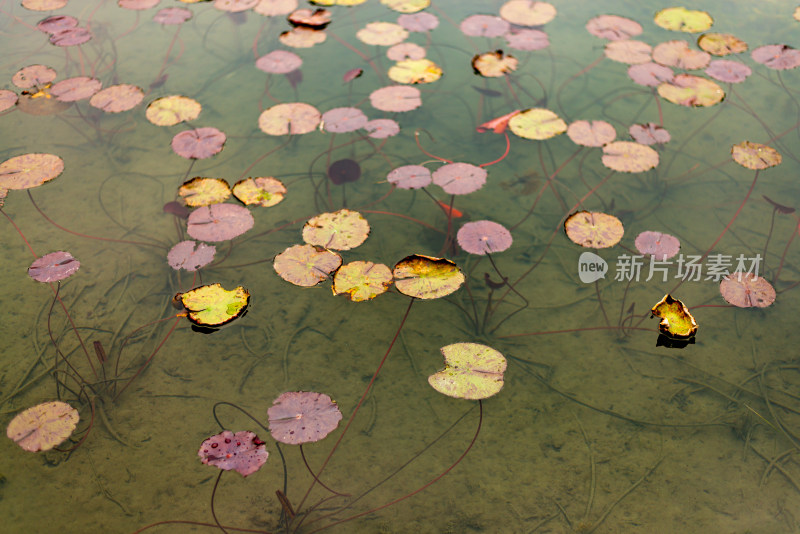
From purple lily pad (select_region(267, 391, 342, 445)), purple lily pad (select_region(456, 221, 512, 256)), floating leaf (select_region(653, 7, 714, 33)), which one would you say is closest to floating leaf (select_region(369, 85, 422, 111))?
→ purple lily pad (select_region(456, 221, 512, 256))

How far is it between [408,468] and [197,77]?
10.4 ft

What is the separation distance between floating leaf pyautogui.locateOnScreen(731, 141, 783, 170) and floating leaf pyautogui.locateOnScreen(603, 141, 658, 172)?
21.2 inches

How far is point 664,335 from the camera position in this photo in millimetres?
2670

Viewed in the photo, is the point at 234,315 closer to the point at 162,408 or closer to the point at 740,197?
the point at 162,408

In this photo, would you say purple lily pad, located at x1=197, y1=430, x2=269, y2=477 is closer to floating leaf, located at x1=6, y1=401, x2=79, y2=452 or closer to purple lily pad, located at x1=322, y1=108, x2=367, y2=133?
floating leaf, located at x1=6, y1=401, x2=79, y2=452

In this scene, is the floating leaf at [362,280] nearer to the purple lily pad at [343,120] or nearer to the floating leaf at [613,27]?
the purple lily pad at [343,120]

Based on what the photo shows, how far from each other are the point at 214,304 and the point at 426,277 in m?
1.01

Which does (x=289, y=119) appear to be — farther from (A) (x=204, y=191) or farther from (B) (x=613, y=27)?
(B) (x=613, y=27)

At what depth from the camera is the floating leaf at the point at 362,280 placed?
271 centimetres

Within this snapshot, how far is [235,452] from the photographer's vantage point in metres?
2.27

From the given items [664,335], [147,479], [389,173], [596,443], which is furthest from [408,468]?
[389,173]

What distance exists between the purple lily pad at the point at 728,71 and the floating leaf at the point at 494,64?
139 centimetres

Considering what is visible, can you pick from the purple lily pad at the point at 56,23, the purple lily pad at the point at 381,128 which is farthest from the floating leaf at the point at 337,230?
the purple lily pad at the point at 56,23

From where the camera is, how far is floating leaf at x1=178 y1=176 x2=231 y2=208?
10.3 ft
